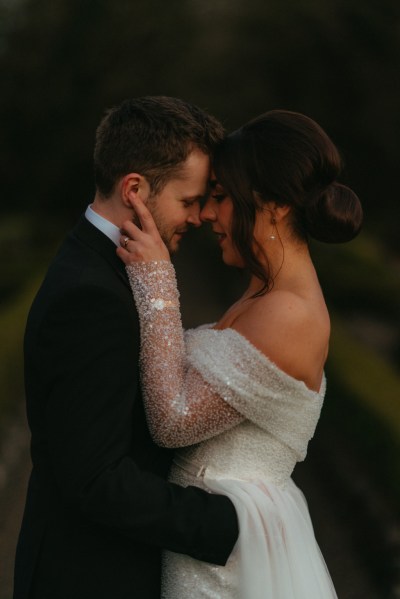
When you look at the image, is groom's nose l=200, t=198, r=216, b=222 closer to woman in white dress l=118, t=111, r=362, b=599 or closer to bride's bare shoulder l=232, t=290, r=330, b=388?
woman in white dress l=118, t=111, r=362, b=599

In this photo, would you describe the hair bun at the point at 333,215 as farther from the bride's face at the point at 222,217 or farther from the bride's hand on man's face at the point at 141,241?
the bride's hand on man's face at the point at 141,241

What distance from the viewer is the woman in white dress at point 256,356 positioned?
2.61 meters

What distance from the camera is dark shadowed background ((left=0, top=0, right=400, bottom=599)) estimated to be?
5.77 metres

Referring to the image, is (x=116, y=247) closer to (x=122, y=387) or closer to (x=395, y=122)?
(x=122, y=387)

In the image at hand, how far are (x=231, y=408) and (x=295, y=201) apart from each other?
661mm

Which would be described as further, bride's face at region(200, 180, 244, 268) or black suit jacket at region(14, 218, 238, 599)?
bride's face at region(200, 180, 244, 268)

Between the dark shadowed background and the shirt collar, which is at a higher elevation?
the shirt collar

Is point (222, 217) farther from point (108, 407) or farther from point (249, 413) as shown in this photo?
point (108, 407)

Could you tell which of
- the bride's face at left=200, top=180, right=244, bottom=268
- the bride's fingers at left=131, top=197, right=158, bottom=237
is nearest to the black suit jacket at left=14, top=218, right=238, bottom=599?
the bride's fingers at left=131, top=197, right=158, bottom=237

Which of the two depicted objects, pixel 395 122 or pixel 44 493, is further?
pixel 395 122

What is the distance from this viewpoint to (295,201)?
279cm

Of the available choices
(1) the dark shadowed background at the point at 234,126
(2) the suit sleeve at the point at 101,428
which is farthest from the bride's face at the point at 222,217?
(1) the dark shadowed background at the point at 234,126

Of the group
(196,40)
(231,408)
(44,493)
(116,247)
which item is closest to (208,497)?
Result: (231,408)

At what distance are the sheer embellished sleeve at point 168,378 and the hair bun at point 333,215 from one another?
491 mm
